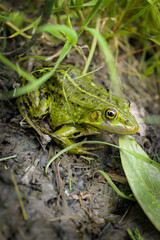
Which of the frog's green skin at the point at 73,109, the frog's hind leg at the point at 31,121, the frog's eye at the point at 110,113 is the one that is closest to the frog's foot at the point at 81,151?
the frog's green skin at the point at 73,109

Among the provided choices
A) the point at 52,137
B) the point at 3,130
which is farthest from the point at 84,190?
the point at 3,130

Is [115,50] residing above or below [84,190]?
above

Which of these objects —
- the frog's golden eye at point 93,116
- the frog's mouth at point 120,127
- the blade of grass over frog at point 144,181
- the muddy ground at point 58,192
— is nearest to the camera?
the muddy ground at point 58,192

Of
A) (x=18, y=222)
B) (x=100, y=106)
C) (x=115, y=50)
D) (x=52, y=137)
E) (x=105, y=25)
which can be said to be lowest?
(x=18, y=222)

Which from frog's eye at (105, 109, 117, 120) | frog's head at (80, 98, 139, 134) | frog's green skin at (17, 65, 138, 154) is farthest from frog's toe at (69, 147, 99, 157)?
frog's eye at (105, 109, 117, 120)

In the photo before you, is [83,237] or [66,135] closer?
[83,237]

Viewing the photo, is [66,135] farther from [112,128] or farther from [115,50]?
[115,50]

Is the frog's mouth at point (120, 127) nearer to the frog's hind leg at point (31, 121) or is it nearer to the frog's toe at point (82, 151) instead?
the frog's toe at point (82, 151)
